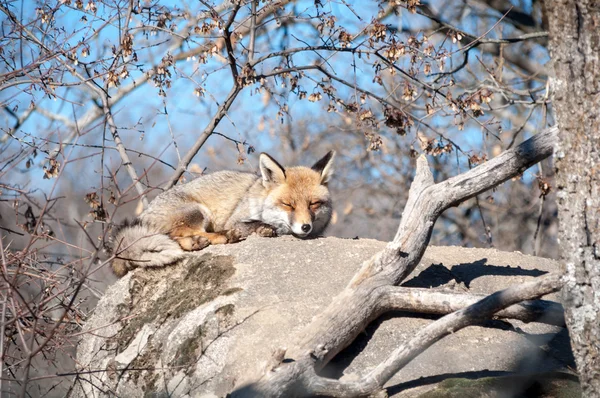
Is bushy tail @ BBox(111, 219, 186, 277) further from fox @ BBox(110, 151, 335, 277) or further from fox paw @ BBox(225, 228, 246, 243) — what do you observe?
fox paw @ BBox(225, 228, 246, 243)

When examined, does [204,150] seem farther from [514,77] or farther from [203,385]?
[203,385]

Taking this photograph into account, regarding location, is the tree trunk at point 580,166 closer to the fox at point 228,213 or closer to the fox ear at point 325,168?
the fox at point 228,213

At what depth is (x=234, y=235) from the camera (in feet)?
22.6

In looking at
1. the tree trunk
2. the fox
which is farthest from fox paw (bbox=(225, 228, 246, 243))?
the tree trunk

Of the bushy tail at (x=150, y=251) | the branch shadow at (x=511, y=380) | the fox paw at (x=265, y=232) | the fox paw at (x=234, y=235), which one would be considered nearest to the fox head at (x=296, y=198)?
the fox paw at (x=265, y=232)

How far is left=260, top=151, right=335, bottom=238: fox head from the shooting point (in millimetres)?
7105

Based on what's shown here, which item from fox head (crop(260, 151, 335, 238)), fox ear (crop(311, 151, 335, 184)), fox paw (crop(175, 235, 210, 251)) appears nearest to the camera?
fox paw (crop(175, 235, 210, 251))

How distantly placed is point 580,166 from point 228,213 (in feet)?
15.1

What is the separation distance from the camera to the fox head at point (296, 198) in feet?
23.3

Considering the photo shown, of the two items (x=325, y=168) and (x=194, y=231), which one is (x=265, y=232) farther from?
(x=325, y=168)

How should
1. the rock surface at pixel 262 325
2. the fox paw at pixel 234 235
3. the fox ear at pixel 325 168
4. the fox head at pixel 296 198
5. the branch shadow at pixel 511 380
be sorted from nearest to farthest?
the branch shadow at pixel 511 380 < the rock surface at pixel 262 325 < the fox paw at pixel 234 235 < the fox head at pixel 296 198 < the fox ear at pixel 325 168

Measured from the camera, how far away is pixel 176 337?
5.50 meters

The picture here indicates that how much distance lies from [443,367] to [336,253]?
1.70 metres

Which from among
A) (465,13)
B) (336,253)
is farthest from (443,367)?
(465,13)
